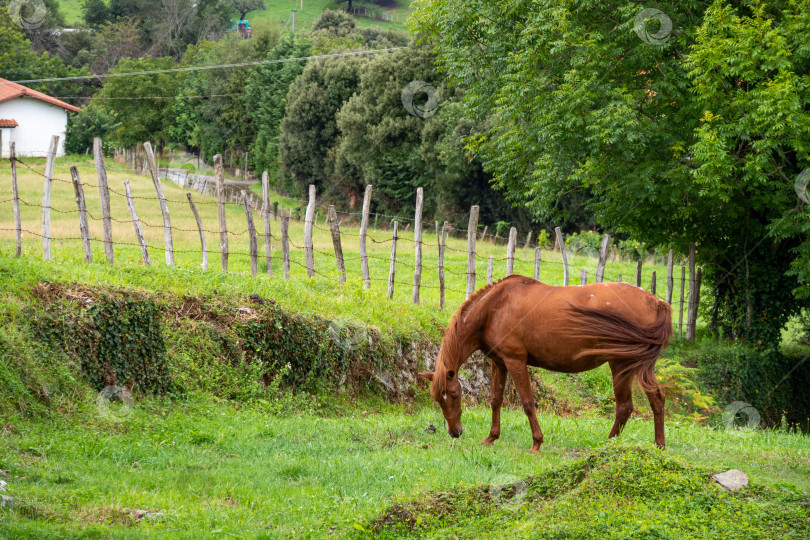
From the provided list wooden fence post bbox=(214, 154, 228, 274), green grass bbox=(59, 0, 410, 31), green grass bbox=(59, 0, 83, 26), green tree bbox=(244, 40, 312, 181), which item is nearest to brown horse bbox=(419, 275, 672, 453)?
wooden fence post bbox=(214, 154, 228, 274)

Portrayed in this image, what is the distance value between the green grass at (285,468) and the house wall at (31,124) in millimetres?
43956

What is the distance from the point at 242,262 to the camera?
22.2 m

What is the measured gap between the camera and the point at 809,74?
49.4 feet

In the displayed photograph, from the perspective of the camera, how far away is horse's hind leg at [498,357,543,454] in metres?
9.05

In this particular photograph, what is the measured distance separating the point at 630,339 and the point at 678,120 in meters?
8.78

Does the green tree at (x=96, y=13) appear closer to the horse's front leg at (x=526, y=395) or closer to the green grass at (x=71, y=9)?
the green grass at (x=71, y=9)

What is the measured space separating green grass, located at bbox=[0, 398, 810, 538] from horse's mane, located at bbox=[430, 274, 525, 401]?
686 millimetres

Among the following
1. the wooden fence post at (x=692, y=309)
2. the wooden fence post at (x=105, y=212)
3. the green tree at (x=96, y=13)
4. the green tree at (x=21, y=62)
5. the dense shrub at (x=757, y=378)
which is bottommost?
the dense shrub at (x=757, y=378)

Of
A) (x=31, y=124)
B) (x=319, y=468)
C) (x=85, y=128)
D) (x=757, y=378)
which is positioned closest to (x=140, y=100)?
(x=85, y=128)

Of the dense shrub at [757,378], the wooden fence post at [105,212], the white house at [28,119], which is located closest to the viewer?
the wooden fence post at [105,212]

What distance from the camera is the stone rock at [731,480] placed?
22.8 feet

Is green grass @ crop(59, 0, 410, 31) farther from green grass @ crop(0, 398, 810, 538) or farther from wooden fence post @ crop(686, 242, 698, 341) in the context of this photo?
green grass @ crop(0, 398, 810, 538)

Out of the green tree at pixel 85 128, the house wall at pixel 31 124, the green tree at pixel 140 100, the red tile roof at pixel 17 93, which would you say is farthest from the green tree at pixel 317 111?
the green tree at pixel 140 100

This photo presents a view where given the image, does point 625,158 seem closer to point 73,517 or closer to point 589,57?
point 589,57
